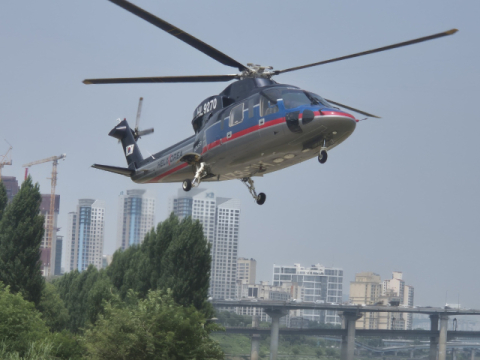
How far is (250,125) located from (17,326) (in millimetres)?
20212

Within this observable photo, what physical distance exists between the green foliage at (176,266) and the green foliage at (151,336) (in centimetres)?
2001

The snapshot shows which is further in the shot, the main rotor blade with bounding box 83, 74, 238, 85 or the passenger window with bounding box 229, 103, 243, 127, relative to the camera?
the passenger window with bounding box 229, 103, 243, 127

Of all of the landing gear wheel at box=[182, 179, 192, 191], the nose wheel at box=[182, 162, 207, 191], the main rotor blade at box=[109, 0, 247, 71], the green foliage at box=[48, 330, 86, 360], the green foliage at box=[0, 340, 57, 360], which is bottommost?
the green foliage at box=[48, 330, 86, 360]

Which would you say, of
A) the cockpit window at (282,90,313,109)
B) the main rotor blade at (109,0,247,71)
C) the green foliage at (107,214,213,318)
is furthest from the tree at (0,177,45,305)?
the cockpit window at (282,90,313,109)

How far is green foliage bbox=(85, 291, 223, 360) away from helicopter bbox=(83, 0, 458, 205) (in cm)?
772

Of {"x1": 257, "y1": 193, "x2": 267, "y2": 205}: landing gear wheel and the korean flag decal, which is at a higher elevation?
the korean flag decal

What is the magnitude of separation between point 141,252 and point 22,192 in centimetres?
1293

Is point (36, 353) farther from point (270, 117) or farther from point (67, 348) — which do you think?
point (270, 117)

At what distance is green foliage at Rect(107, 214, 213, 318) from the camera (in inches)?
2292

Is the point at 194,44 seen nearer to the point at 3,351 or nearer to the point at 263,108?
the point at 263,108

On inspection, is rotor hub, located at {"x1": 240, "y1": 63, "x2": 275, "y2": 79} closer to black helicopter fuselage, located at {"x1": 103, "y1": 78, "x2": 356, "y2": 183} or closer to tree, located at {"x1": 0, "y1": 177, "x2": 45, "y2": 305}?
black helicopter fuselage, located at {"x1": 103, "y1": 78, "x2": 356, "y2": 183}

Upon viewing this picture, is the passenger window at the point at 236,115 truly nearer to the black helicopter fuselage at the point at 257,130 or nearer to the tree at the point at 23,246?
the black helicopter fuselage at the point at 257,130

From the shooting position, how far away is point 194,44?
83.4ft

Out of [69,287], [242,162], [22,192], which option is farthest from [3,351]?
[69,287]
